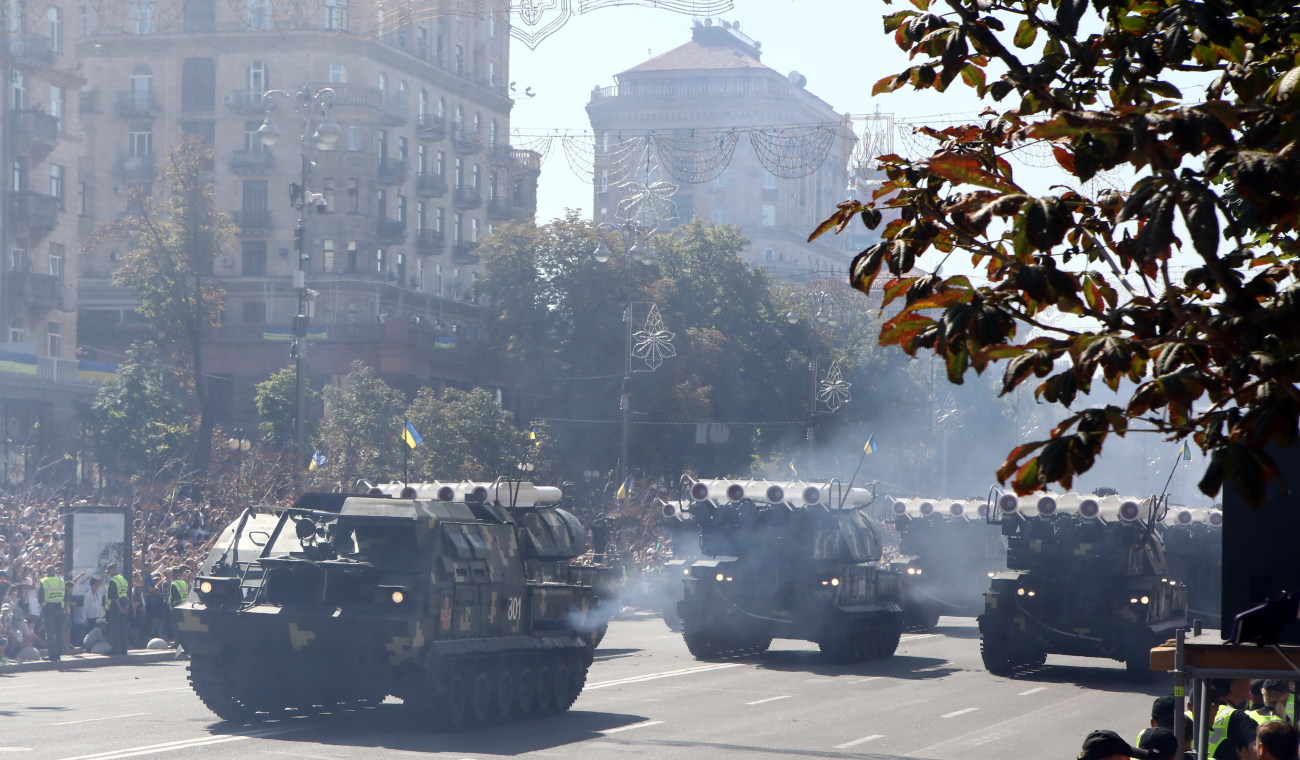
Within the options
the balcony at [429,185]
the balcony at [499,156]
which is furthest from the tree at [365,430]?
the balcony at [499,156]

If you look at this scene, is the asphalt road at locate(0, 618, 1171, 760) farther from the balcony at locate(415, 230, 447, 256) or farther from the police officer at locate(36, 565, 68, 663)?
the balcony at locate(415, 230, 447, 256)

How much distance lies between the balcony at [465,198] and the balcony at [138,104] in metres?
12.5

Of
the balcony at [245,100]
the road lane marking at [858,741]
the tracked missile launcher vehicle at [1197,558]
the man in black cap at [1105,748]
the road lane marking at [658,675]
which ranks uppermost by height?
the balcony at [245,100]

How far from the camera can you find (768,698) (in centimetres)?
2136

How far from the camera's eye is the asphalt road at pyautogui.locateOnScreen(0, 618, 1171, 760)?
51.0 ft

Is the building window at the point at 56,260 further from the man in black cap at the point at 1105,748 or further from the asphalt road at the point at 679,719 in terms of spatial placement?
the man in black cap at the point at 1105,748

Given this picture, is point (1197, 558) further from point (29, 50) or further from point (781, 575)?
point (29, 50)

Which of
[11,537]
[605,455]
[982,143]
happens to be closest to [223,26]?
[605,455]

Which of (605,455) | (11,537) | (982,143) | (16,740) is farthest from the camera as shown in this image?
(605,455)

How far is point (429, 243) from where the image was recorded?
6900 cm

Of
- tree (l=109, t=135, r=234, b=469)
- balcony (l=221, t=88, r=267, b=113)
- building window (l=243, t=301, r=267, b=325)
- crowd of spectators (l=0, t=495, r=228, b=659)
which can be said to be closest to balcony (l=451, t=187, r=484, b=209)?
balcony (l=221, t=88, r=267, b=113)

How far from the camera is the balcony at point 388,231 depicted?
65000 mm

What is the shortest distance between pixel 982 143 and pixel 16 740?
40.6 ft

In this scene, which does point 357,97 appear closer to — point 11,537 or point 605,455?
point 605,455
